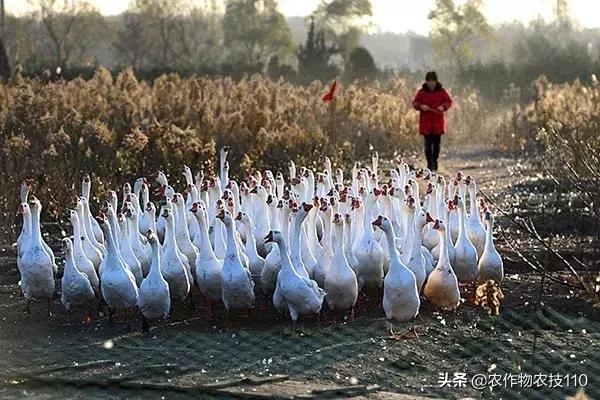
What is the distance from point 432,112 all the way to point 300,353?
10.3 meters

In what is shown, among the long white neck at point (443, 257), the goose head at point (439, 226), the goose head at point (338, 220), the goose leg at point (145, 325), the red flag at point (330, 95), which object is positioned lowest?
the goose leg at point (145, 325)

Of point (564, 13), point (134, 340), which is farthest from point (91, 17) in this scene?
point (134, 340)

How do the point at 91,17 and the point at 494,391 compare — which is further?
the point at 91,17

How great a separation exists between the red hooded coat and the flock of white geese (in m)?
7.21

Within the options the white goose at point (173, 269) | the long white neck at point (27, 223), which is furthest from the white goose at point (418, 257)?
the long white neck at point (27, 223)

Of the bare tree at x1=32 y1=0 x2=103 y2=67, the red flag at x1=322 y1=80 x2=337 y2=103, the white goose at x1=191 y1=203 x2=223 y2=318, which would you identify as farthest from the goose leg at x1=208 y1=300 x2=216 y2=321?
the bare tree at x1=32 y1=0 x2=103 y2=67

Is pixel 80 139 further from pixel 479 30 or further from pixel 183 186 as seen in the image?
pixel 479 30

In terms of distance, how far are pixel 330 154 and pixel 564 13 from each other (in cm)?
4968

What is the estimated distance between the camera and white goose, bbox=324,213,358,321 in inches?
342

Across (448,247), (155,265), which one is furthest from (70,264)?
(448,247)

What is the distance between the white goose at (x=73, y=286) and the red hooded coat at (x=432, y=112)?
9.54 meters

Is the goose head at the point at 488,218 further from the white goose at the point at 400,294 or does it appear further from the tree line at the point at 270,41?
the tree line at the point at 270,41

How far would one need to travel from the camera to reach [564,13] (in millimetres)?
64750

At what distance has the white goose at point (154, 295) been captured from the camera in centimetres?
852
